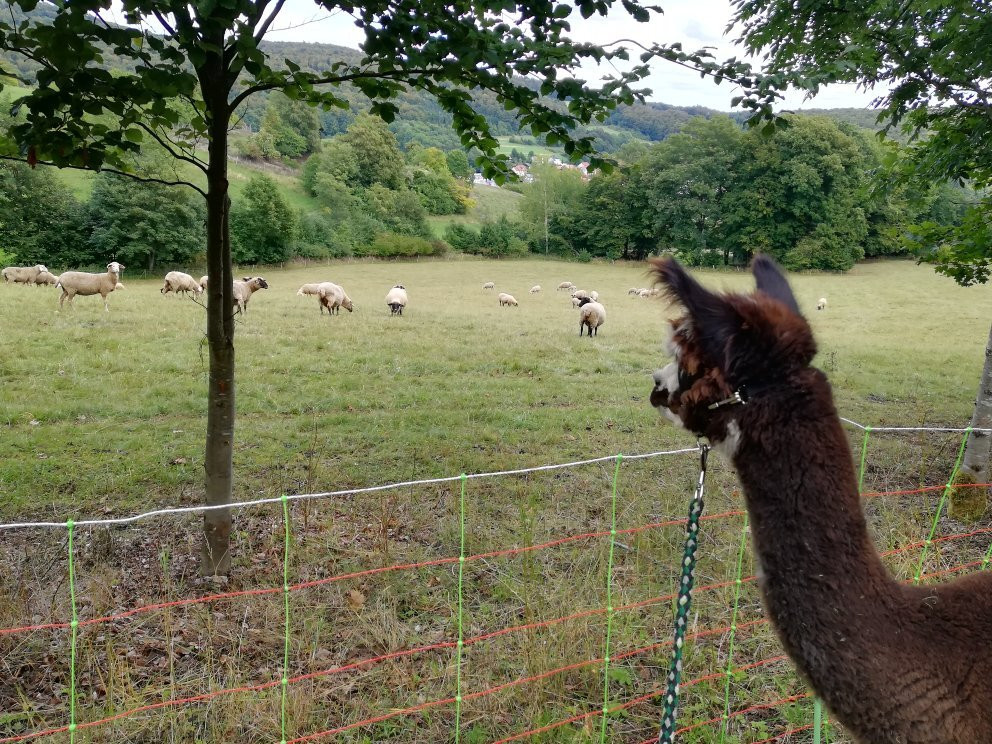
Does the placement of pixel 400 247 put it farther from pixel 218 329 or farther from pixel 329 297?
pixel 218 329

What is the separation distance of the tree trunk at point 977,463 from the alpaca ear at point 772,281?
475 cm

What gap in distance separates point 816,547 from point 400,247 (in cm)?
5401

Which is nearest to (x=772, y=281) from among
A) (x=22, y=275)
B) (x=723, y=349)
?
(x=723, y=349)

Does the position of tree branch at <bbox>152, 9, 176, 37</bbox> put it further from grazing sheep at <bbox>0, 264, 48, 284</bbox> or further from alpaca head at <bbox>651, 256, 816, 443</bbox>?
grazing sheep at <bbox>0, 264, 48, 284</bbox>

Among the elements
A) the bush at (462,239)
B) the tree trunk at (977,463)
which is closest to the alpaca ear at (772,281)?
the tree trunk at (977,463)

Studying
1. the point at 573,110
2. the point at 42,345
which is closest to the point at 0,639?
the point at 573,110

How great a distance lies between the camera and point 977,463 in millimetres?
5805

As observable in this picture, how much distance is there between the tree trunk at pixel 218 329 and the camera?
12.2 feet

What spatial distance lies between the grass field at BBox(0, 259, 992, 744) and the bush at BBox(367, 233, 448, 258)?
4131 centimetres

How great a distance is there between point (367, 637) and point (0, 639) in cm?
210

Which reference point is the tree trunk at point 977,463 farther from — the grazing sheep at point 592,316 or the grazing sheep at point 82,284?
the grazing sheep at point 82,284

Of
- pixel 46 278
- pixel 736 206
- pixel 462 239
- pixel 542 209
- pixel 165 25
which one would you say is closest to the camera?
pixel 165 25

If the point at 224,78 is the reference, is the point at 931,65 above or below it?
above

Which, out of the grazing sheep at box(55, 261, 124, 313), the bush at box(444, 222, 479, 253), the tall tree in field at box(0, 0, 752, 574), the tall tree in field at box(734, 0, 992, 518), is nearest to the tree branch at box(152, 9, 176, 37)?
the tall tree in field at box(0, 0, 752, 574)
